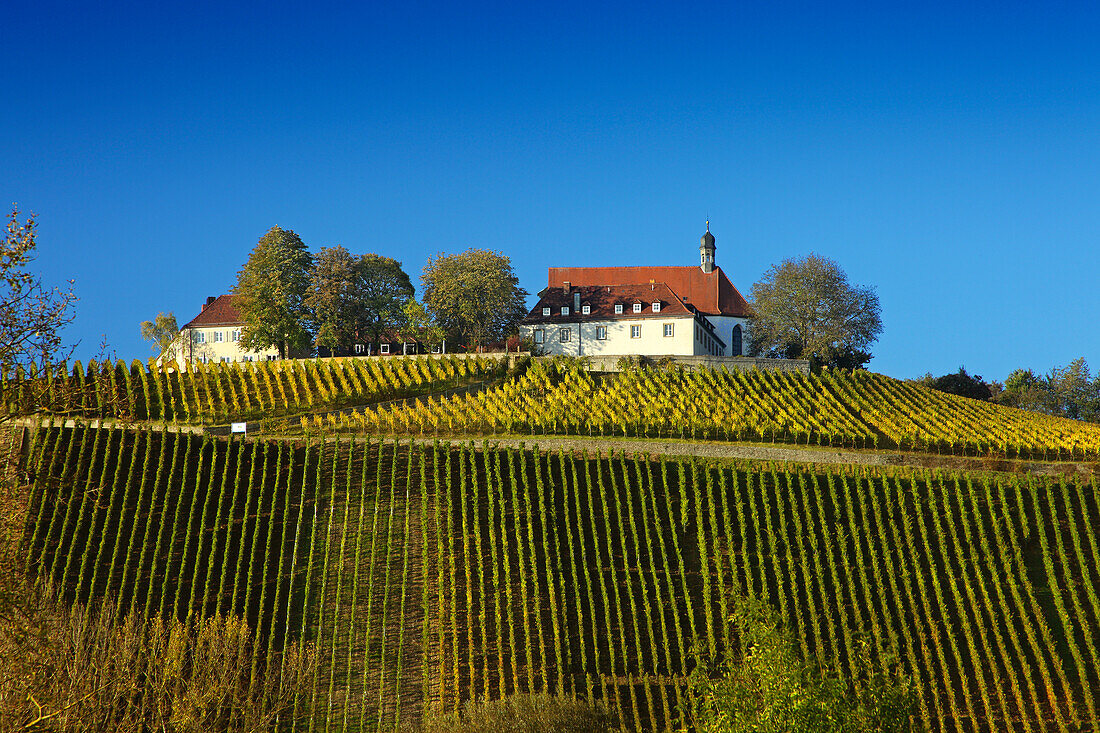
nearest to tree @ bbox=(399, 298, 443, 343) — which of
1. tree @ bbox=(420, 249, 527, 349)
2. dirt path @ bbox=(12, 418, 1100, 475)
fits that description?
tree @ bbox=(420, 249, 527, 349)

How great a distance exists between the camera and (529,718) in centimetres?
1955

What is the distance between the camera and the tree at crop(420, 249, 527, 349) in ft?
200

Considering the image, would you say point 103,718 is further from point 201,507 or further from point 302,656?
point 201,507

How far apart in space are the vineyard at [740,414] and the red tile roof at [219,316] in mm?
29344

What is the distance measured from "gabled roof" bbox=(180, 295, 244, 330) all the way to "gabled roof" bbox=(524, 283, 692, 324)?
23.3m

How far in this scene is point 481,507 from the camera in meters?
32.7

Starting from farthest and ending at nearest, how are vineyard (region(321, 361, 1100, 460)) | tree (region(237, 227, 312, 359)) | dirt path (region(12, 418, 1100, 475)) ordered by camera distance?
tree (region(237, 227, 312, 359)), vineyard (region(321, 361, 1100, 460)), dirt path (region(12, 418, 1100, 475))

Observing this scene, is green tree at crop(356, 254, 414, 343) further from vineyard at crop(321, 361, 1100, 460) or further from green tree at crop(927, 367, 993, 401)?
green tree at crop(927, 367, 993, 401)

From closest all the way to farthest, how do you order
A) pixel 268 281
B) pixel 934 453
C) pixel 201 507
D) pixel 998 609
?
pixel 998 609 → pixel 201 507 → pixel 934 453 → pixel 268 281

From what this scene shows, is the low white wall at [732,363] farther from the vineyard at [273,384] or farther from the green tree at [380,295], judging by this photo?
the green tree at [380,295]

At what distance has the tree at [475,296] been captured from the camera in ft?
200

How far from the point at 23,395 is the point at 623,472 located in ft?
87.7

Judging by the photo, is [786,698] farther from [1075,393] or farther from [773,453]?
[1075,393]

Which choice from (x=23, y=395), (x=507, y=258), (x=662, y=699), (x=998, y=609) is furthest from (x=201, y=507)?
(x=507, y=258)
